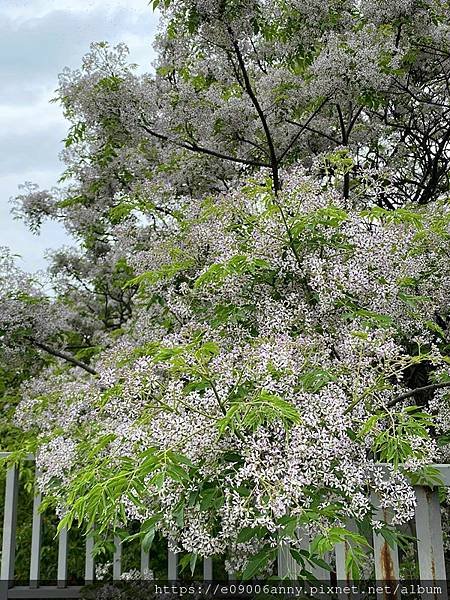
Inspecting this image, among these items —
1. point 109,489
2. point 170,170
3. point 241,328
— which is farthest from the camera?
point 170,170

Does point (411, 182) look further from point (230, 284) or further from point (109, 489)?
point (109, 489)

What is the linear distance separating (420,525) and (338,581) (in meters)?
0.33

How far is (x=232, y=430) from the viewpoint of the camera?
1640 mm

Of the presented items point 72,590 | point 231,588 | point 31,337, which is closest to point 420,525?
point 231,588

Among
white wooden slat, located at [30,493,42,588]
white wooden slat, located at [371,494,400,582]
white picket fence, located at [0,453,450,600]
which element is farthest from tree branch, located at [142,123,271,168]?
white wooden slat, located at [371,494,400,582]

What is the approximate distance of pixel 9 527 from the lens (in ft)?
9.93

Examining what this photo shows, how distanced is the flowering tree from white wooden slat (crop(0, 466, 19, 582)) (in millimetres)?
287

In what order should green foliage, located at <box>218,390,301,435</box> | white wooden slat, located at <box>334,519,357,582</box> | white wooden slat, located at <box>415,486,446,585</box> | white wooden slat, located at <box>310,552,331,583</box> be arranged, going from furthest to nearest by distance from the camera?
1. white wooden slat, located at <box>310,552,331,583</box>
2. white wooden slat, located at <box>334,519,357,582</box>
3. white wooden slat, located at <box>415,486,446,585</box>
4. green foliage, located at <box>218,390,301,435</box>

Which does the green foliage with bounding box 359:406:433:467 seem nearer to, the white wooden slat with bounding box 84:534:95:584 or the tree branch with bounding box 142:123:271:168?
the white wooden slat with bounding box 84:534:95:584

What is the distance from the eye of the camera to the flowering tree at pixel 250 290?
5.53ft

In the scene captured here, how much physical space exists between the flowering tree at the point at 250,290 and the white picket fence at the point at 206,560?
11 centimetres

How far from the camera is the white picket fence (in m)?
1.83

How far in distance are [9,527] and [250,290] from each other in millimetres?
1634

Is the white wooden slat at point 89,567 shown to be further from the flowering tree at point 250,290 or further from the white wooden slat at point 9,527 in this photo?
the flowering tree at point 250,290
